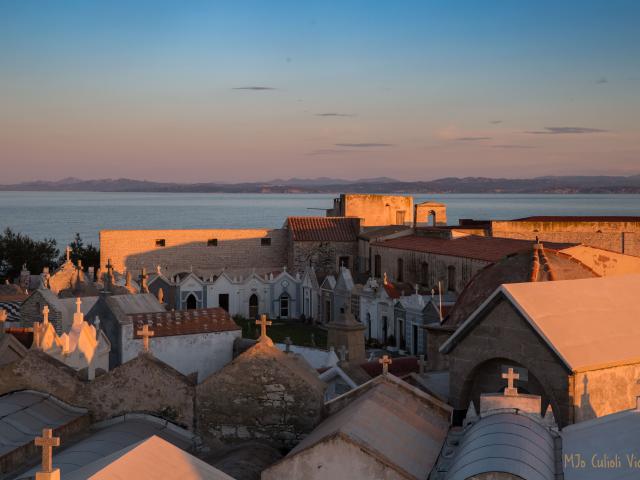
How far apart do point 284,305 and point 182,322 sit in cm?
2854

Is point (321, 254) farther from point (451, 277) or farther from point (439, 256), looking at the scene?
point (451, 277)

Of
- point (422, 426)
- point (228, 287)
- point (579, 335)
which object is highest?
point (579, 335)

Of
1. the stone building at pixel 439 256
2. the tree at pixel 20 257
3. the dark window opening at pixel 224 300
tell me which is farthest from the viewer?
the tree at pixel 20 257

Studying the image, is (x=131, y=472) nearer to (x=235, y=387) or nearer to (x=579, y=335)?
A: (x=235, y=387)

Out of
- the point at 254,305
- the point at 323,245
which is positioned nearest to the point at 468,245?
the point at 254,305

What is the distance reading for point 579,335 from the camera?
1298cm

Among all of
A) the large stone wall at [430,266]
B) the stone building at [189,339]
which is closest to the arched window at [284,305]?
the large stone wall at [430,266]

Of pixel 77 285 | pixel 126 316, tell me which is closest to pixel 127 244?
pixel 77 285

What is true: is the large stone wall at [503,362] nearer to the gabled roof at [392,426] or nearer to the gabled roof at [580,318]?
the gabled roof at [580,318]

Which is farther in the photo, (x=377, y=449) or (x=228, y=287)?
(x=228, y=287)

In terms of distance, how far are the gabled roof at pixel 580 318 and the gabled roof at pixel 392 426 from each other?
172cm

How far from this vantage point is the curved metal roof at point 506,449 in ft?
30.2

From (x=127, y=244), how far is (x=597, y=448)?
45643mm

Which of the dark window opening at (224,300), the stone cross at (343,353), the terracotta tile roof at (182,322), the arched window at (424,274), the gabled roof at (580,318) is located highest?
the gabled roof at (580,318)
